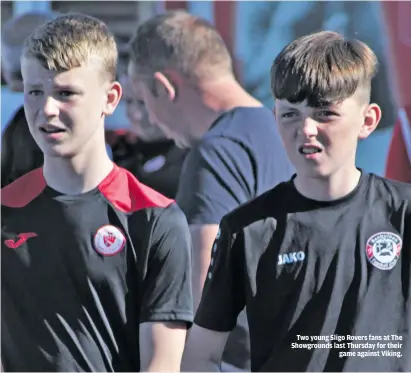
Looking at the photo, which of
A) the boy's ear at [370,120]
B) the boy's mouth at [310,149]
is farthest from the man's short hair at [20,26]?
the boy's ear at [370,120]

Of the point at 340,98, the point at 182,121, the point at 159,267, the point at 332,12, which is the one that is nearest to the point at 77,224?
the point at 159,267

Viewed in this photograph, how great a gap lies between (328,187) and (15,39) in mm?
1175

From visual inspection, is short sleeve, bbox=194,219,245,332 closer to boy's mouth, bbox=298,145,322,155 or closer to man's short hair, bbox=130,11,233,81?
boy's mouth, bbox=298,145,322,155

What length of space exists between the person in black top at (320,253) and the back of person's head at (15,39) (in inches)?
34.0

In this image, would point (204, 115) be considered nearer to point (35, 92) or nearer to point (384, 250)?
point (35, 92)

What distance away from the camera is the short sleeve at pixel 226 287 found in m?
2.55

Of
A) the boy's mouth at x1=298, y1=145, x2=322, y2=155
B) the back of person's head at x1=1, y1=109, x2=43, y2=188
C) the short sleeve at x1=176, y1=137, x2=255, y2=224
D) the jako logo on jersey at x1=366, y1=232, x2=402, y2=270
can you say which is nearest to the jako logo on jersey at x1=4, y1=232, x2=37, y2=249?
the back of person's head at x1=1, y1=109, x2=43, y2=188

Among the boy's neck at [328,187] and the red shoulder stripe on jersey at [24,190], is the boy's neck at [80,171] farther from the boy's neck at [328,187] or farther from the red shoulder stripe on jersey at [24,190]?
the boy's neck at [328,187]

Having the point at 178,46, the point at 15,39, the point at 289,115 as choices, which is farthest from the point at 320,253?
the point at 15,39

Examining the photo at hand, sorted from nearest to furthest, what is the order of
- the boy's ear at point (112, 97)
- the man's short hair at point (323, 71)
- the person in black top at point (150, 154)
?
the man's short hair at point (323, 71), the boy's ear at point (112, 97), the person in black top at point (150, 154)

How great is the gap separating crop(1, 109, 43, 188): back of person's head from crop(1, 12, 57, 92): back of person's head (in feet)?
0.41

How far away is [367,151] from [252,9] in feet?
2.00

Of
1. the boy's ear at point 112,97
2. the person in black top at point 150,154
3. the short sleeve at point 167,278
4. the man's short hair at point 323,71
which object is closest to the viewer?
the man's short hair at point 323,71

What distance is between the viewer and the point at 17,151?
2.96m
